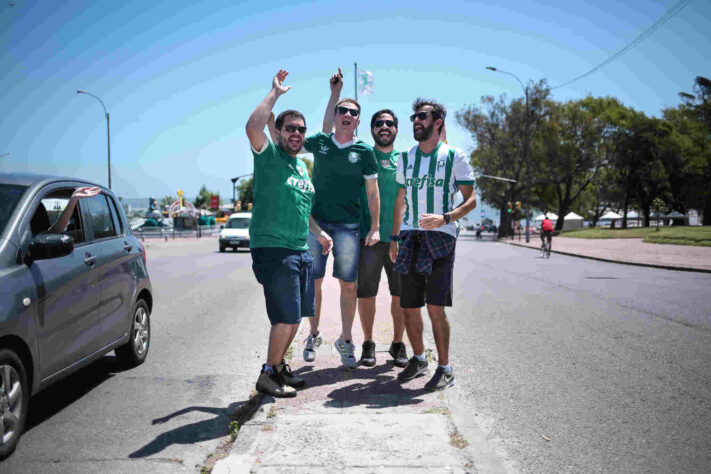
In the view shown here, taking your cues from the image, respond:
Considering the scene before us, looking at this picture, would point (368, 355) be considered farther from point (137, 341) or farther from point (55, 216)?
point (55, 216)

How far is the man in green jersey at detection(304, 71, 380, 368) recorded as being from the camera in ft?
16.8

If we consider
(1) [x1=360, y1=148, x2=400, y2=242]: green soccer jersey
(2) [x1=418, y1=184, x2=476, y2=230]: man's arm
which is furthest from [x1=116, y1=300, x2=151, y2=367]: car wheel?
(2) [x1=418, y1=184, x2=476, y2=230]: man's arm

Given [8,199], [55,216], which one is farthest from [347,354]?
[8,199]

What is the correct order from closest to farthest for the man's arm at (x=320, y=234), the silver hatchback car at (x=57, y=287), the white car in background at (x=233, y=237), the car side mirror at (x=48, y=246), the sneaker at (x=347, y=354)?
the silver hatchback car at (x=57, y=287)
the car side mirror at (x=48, y=246)
the man's arm at (x=320, y=234)
the sneaker at (x=347, y=354)
the white car in background at (x=233, y=237)

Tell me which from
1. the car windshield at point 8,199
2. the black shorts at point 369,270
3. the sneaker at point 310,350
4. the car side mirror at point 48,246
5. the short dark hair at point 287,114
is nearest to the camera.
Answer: the car side mirror at point 48,246

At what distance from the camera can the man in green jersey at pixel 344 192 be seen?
16.8ft

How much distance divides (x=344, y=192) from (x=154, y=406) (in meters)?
2.20

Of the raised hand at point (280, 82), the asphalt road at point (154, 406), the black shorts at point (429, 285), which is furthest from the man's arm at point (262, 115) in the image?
the asphalt road at point (154, 406)

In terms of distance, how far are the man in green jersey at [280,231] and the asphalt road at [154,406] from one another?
0.63 m

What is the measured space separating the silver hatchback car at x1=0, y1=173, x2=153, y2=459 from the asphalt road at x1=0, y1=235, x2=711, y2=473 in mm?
364

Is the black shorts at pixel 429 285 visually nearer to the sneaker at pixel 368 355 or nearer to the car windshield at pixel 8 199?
the sneaker at pixel 368 355

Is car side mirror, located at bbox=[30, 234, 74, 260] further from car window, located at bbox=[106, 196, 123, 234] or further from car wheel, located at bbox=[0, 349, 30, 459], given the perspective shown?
car window, located at bbox=[106, 196, 123, 234]

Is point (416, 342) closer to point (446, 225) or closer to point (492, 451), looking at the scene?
point (446, 225)

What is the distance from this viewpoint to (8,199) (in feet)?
13.6
